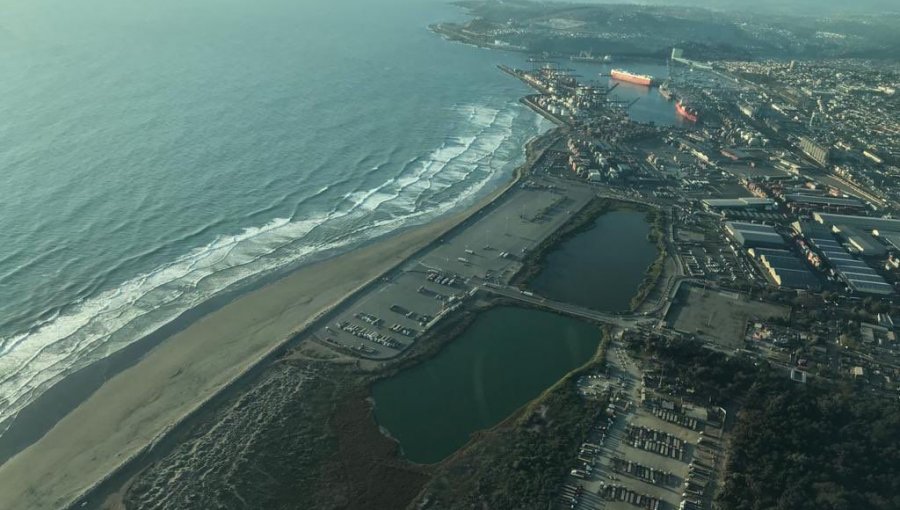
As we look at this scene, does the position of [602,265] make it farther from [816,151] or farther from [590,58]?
[590,58]

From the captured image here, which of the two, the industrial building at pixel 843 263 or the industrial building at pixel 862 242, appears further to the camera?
the industrial building at pixel 862 242

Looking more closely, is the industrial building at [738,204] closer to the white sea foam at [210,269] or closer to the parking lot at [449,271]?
the parking lot at [449,271]

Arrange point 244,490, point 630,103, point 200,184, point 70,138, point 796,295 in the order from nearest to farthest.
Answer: point 244,490, point 796,295, point 200,184, point 70,138, point 630,103

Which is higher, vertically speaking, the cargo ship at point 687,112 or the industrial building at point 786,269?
the industrial building at point 786,269

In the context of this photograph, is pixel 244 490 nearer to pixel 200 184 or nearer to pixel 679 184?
pixel 200 184

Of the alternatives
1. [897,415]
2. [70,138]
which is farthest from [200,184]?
[897,415]

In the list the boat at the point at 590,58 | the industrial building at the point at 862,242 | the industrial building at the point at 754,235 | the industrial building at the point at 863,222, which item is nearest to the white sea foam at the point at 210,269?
the industrial building at the point at 754,235

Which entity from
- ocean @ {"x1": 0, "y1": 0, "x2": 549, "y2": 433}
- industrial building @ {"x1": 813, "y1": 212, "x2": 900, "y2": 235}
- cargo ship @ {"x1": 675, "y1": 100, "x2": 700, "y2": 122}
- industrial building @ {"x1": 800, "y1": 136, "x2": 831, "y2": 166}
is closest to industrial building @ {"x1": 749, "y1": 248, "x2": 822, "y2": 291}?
industrial building @ {"x1": 813, "y1": 212, "x2": 900, "y2": 235}
